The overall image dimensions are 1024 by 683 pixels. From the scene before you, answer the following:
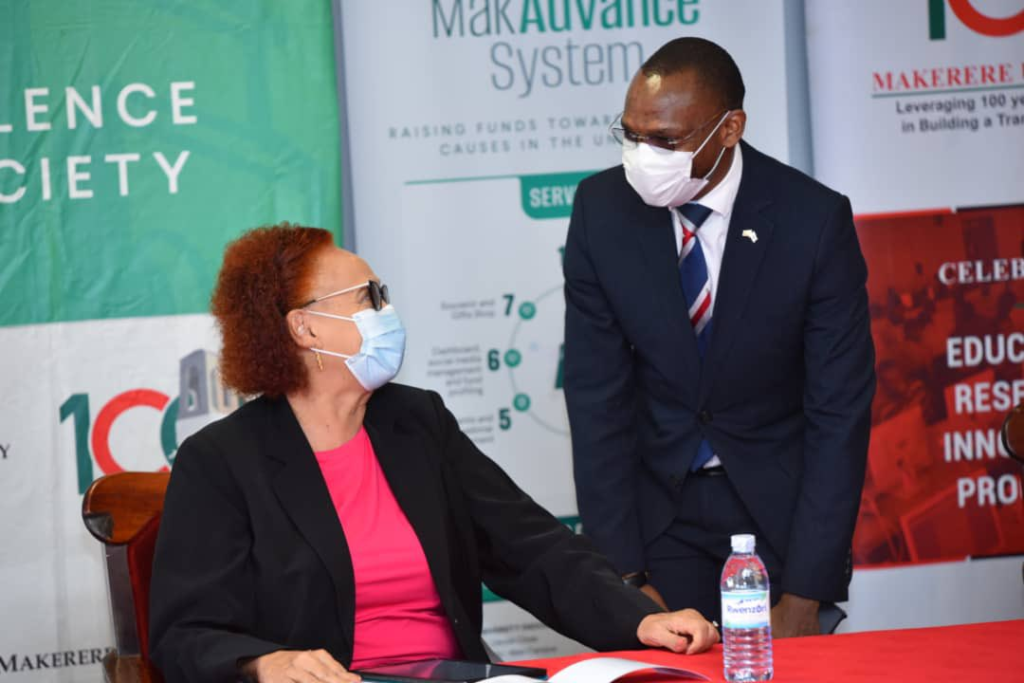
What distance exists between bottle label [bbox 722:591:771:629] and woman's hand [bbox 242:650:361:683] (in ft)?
1.88

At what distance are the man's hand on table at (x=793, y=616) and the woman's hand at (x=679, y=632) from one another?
0.77 metres

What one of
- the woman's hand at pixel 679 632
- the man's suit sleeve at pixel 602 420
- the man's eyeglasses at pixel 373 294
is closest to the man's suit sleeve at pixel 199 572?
the man's eyeglasses at pixel 373 294

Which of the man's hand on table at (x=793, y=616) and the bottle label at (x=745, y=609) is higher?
the bottle label at (x=745, y=609)

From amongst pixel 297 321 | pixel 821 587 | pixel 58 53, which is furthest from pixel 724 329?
pixel 58 53

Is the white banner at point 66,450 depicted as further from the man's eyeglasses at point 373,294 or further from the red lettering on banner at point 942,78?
the red lettering on banner at point 942,78

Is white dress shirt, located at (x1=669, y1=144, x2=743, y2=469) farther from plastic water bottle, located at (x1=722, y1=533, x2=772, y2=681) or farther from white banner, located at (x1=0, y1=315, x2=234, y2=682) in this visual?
white banner, located at (x1=0, y1=315, x2=234, y2=682)

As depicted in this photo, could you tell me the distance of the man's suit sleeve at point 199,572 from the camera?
89.7 inches

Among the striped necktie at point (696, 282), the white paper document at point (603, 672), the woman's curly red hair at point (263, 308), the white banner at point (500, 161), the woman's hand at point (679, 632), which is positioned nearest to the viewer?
the white paper document at point (603, 672)

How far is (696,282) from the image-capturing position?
307 centimetres

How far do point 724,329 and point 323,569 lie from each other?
111cm

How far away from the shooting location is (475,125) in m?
4.24

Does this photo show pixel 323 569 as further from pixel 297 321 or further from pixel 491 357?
pixel 491 357

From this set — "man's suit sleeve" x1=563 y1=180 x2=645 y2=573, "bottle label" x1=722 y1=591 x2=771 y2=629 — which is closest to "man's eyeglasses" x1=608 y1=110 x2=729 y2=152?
"man's suit sleeve" x1=563 y1=180 x2=645 y2=573

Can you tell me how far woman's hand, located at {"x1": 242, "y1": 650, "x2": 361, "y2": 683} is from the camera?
2051mm
